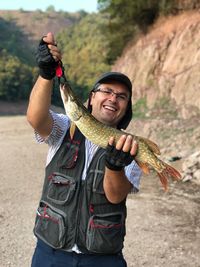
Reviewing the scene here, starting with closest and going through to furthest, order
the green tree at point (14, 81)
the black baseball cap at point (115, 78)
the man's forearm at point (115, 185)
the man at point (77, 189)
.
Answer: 1. the man's forearm at point (115, 185)
2. the man at point (77, 189)
3. the black baseball cap at point (115, 78)
4. the green tree at point (14, 81)

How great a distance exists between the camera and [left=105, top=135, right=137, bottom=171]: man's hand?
8.89 feet

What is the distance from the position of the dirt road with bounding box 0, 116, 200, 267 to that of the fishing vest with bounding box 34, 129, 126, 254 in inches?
167

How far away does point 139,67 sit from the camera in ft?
74.6

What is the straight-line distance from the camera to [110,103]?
121 inches

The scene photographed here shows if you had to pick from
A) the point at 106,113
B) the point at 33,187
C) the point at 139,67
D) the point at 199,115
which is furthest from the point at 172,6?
the point at 106,113

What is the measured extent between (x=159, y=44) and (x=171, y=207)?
1264 cm

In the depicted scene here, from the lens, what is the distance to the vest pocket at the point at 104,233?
9.78ft

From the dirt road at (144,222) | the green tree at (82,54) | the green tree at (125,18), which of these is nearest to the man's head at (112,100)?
the dirt road at (144,222)

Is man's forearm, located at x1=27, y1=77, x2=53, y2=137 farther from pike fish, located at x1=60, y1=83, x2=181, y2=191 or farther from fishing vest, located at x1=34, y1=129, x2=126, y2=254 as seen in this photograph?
fishing vest, located at x1=34, y1=129, x2=126, y2=254

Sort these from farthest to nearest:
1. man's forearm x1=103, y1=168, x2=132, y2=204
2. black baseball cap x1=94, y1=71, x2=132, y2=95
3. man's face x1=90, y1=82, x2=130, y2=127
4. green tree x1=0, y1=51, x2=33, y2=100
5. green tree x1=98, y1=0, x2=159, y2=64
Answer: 1. green tree x1=0, y1=51, x2=33, y2=100
2. green tree x1=98, y1=0, x2=159, y2=64
3. black baseball cap x1=94, y1=71, x2=132, y2=95
4. man's face x1=90, y1=82, x2=130, y2=127
5. man's forearm x1=103, y1=168, x2=132, y2=204

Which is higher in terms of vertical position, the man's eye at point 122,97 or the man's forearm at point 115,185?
the man's eye at point 122,97

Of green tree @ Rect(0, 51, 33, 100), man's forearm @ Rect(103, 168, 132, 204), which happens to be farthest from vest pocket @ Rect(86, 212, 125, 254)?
green tree @ Rect(0, 51, 33, 100)

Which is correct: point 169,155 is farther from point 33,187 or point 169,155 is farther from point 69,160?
point 69,160

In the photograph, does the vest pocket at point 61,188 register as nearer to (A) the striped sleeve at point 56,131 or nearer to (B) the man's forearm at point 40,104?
(A) the striped sleeve at point 56,131
